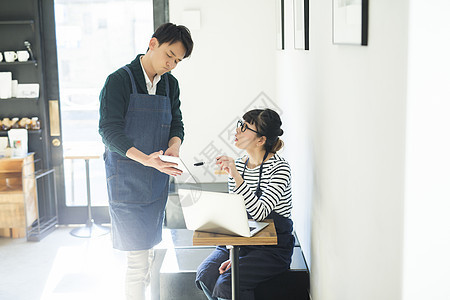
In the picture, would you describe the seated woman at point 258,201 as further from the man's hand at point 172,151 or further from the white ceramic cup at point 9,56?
the white ceramic cup at point 9,56

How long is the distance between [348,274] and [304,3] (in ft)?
4.36

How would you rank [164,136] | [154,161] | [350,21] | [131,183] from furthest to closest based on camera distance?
→ [164,136]
[131,183]
[154,161]
[350,21]

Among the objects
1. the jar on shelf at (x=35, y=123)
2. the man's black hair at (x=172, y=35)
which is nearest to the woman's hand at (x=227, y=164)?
the man's black hair at (x=172, y=35)

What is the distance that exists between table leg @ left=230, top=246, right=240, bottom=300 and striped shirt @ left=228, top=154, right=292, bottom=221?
0.24 meters

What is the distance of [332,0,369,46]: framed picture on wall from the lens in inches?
55.2

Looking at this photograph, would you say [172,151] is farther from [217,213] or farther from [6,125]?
[6,125]

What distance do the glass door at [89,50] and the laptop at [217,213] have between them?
2555 mm

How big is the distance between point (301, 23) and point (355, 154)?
118 cm

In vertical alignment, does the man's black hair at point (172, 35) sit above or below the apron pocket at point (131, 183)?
above

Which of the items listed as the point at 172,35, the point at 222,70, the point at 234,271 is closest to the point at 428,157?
the point at 234,271

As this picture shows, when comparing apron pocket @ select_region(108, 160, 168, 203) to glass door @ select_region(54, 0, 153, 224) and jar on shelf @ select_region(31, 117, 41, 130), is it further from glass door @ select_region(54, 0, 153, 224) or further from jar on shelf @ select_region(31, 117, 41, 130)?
jar on shelf @ select_region(31, 117, 41, 130)

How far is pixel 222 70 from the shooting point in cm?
455

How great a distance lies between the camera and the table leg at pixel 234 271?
7.13 ft

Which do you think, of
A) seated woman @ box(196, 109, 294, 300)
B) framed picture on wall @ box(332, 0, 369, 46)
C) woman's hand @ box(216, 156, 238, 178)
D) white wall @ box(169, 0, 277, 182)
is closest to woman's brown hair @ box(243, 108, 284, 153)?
seated woman @ box(196, 109, 294, 300)
